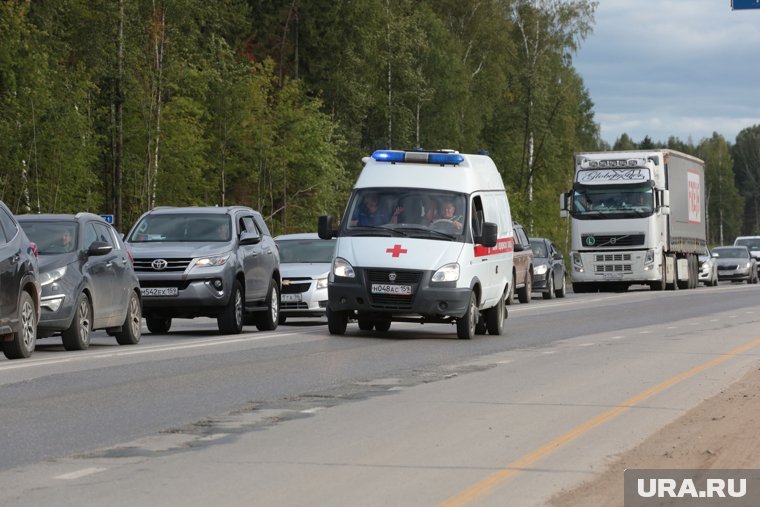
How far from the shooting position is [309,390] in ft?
47.2

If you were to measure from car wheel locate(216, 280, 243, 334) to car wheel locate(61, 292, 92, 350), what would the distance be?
12.2 ft

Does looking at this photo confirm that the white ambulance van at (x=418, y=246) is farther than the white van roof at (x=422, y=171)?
No

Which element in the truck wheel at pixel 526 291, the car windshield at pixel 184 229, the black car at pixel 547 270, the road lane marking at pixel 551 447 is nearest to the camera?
the road lane marking at pixel 551 447

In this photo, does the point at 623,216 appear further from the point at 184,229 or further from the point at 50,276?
the point at 50,276

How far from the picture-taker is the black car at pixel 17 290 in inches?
671

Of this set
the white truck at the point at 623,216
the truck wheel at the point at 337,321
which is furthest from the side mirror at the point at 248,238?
the white truck at the point at 623,216

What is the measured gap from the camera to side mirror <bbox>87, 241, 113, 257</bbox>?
1984 cm

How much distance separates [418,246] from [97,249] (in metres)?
4.42

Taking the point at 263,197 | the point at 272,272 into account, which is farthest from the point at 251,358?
the point at 263,197

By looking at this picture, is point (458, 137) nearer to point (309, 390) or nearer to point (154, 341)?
point (154, 341)

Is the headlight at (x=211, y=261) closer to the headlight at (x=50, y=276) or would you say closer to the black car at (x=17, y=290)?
the headlight at (x=50, y=276)

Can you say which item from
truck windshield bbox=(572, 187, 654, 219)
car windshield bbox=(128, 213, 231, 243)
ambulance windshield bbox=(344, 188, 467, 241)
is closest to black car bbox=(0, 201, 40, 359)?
ambulance windshield bbox=(344, 188, 467, 241)

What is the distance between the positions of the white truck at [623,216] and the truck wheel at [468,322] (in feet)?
79.0

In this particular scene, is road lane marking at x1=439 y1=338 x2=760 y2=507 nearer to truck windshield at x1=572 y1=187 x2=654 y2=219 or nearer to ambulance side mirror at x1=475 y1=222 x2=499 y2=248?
ambulance side mirror at x1=475 y1=222 x2=499 y2=248
